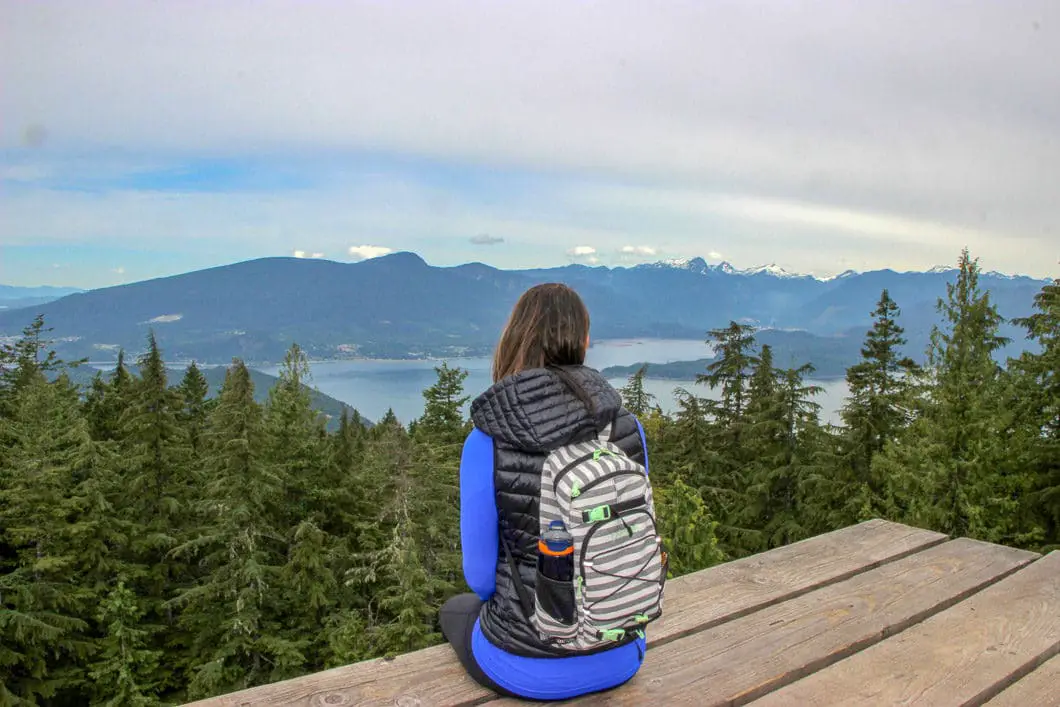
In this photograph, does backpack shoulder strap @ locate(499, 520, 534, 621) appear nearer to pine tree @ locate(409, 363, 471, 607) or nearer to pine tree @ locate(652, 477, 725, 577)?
pine tree @ locate(652, 477, 725, 577)

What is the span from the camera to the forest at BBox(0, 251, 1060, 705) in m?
13.8

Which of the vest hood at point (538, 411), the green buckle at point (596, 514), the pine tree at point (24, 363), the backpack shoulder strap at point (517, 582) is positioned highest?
Result: the vest hood at point (538, 411)

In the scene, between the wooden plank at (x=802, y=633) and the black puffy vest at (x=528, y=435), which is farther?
the wooden plank at (x=802, y=633)

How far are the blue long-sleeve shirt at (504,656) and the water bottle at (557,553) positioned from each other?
0.22 metres

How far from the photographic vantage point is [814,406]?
24062mm

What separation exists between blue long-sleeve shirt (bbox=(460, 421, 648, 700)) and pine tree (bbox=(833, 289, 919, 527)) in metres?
20.1

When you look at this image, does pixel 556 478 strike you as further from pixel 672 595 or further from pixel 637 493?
pixel 672 595

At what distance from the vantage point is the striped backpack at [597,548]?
207 cm

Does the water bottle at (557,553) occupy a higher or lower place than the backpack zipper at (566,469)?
lower

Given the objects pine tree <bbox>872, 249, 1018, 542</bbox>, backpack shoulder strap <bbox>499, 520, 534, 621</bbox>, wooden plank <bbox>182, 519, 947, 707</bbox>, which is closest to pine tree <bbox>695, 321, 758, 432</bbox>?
pine tree <bbox>872, 249, 1018, 542</bbox>

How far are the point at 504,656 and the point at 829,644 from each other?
4.19 ft

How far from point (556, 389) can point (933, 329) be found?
15311mm

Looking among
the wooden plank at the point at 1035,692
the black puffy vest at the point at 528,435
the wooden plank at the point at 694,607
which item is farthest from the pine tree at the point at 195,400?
the wooden plank at the point at 1035,692

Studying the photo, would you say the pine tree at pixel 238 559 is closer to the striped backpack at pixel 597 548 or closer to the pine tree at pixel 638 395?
the striped backpack at pixel 597 548
